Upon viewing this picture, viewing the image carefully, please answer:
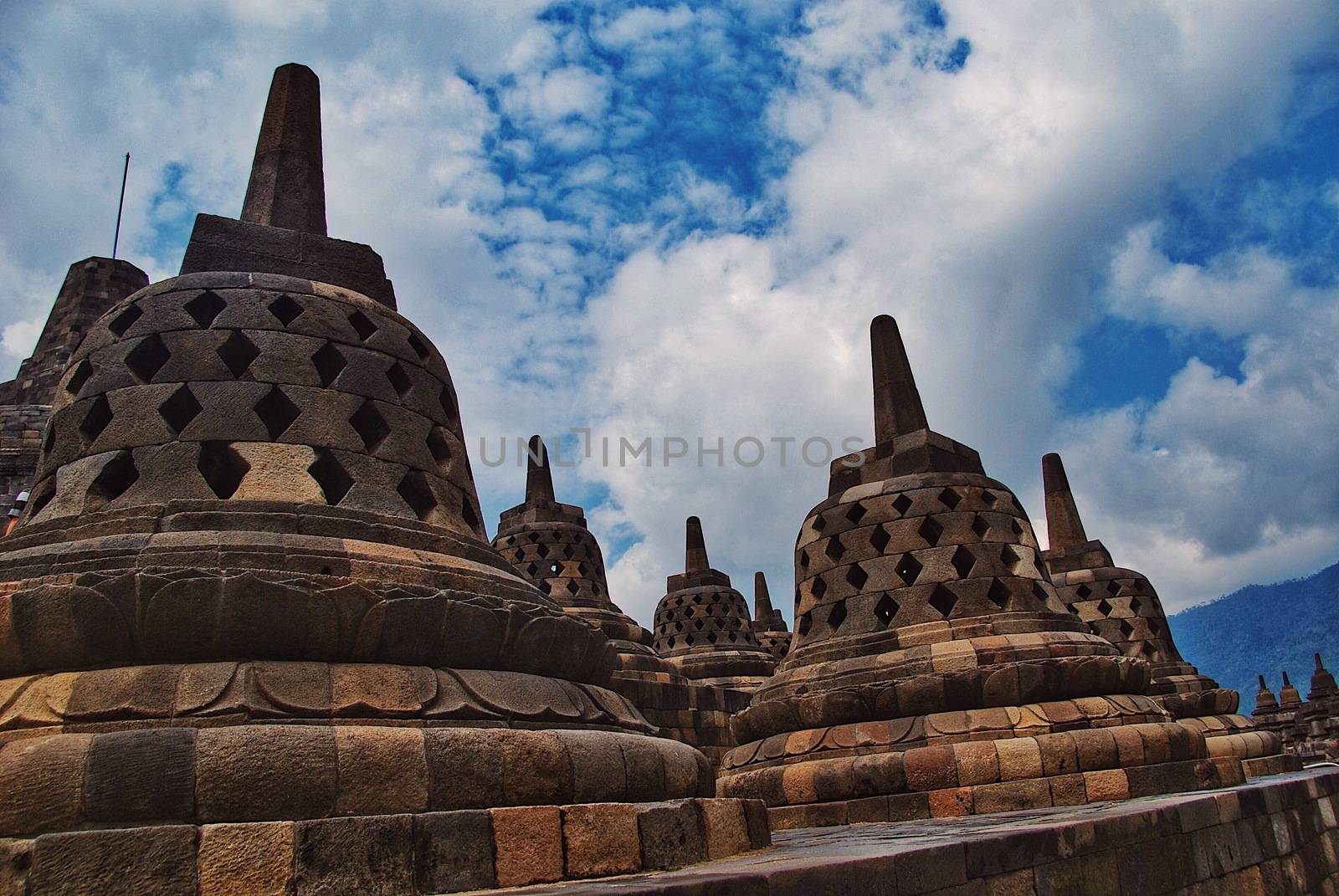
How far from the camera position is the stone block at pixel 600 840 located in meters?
3.43

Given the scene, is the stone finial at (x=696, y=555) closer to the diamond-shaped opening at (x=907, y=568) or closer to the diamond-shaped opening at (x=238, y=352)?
the diamond-shaped opening at (x=907, y=568)

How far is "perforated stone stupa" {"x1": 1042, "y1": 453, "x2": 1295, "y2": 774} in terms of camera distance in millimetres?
12305

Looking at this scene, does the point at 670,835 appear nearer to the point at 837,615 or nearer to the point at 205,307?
the point at 205,307

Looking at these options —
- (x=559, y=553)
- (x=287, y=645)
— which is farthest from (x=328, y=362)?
(x=559, y=553)

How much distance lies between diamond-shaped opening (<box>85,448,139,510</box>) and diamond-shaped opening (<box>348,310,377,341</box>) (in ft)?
4.23

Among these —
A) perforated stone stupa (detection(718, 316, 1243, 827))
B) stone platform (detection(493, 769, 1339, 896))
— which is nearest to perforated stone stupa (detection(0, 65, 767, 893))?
stone platform (detection(493, 769, 1339, 896))

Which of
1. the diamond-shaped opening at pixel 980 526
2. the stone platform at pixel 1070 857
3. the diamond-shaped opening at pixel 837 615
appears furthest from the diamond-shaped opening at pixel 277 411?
the diamond-shaped opening at pixel 980 526

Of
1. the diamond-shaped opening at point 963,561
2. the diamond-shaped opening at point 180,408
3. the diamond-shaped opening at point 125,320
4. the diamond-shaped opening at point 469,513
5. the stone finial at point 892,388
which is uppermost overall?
the stone finial at point 892,388

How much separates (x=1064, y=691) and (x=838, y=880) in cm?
505

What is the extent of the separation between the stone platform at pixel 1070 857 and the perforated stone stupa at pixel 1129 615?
5.84 meters

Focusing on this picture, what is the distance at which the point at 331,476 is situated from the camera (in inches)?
181

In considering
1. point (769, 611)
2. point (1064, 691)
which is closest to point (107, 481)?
point (1064, 691)

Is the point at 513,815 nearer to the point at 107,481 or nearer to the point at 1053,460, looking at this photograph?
the point at 107,481

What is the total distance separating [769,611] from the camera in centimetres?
2641
